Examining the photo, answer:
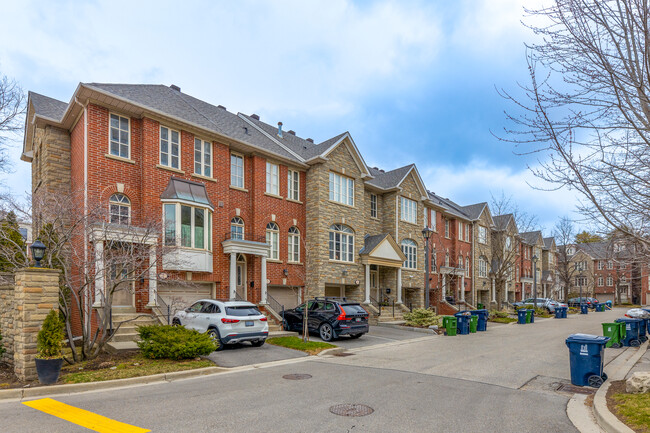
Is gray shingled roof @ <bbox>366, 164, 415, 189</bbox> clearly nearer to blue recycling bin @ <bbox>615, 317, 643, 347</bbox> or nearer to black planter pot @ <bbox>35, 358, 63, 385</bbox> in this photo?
blue recycling bin @ <bbox>615, 317, 643, 347</bbox>

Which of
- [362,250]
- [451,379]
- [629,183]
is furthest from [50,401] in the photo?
[362,250]

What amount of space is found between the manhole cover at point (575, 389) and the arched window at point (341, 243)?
15.7m

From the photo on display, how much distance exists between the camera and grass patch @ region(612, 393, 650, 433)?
19.5 feet

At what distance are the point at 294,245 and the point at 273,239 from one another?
154 centimetres

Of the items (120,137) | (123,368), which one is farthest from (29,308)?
(120,137)

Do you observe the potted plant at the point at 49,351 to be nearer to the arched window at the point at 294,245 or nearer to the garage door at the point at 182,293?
the garage door at the point at 182,293

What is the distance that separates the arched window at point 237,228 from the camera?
66.6 feet

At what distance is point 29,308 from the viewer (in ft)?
29.2

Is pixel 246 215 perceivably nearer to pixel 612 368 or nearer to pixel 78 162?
pixel 78 162

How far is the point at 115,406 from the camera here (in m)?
7.24

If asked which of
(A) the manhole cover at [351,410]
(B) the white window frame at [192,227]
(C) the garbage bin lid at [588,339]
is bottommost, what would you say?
(A) the manhole cover at [351,410]

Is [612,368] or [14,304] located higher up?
[14,304]

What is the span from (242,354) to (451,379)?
247 inches

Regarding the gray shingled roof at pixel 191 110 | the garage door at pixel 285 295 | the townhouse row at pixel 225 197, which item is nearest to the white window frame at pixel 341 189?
the townhouse row at pixel 225 197
